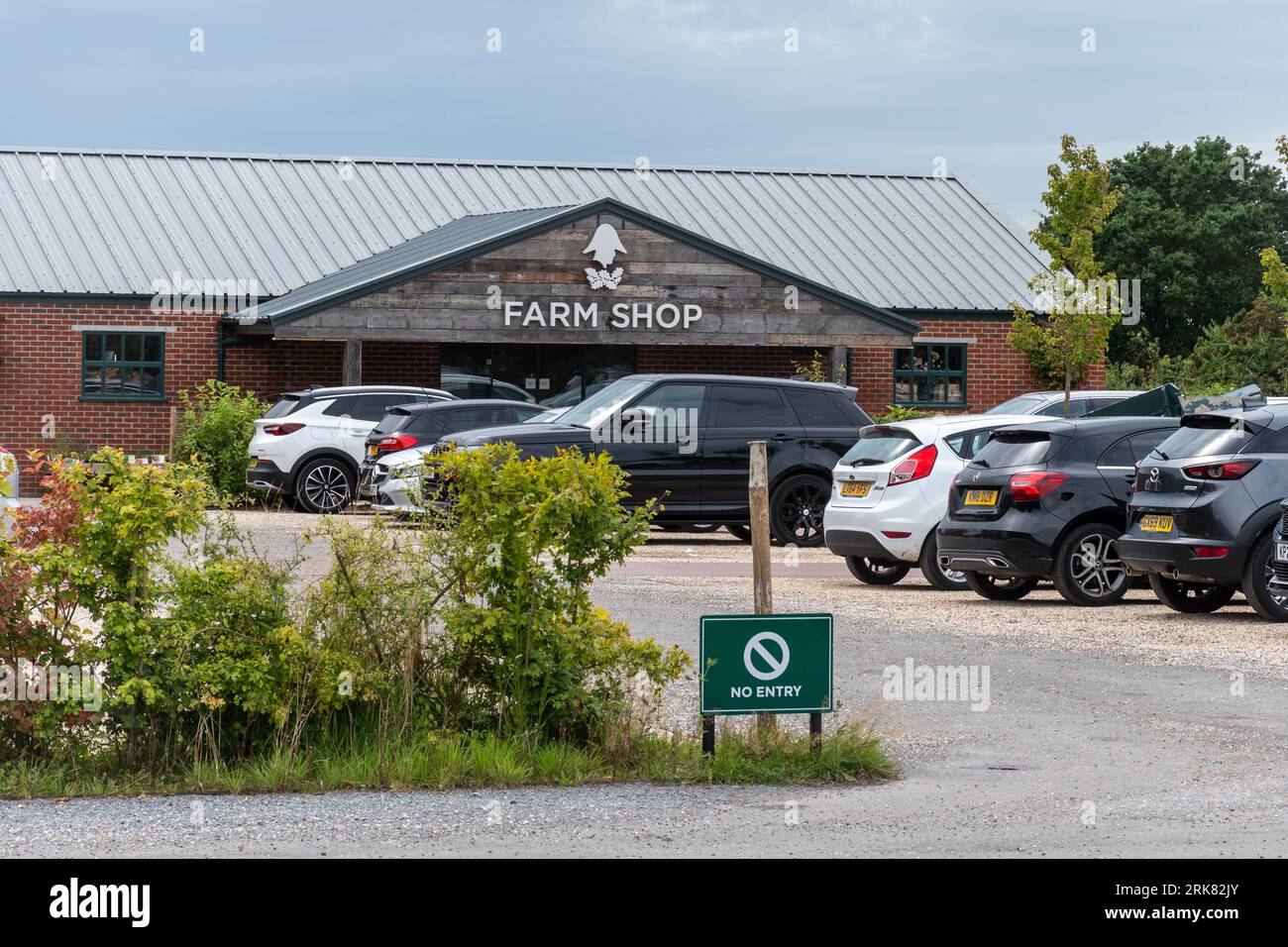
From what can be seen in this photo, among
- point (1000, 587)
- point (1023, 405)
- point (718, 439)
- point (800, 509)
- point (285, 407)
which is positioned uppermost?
point (1023, 405)

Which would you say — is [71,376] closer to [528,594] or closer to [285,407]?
[285,407]

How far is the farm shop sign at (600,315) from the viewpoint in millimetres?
28656

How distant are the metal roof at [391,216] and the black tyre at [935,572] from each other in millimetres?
15589

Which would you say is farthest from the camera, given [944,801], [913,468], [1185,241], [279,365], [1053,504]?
[1185,241]

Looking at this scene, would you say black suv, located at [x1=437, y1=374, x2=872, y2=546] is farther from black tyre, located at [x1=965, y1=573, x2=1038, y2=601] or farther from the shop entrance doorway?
the shop entrance doorway

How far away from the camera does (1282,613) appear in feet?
44.8

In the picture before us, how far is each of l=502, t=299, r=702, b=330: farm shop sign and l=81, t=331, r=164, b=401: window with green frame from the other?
21.1 feet

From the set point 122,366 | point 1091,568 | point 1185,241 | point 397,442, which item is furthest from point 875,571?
point 1185,241

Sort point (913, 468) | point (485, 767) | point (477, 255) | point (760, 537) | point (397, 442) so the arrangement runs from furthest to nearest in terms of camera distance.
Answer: point (477, 255) → point (397, 442) → point (913, 468) → point (760, 537) → point (485, 767)

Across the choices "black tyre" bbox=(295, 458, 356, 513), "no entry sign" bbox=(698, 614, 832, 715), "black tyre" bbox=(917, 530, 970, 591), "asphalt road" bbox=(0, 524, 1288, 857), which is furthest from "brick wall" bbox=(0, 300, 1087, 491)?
"no entry sign" bbox=(698, 614, 832, 715)

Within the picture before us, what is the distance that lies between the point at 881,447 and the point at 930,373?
1792cm

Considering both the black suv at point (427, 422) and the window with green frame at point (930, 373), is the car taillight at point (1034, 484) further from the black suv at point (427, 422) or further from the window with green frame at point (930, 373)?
the window with green frame at point (930, 373)

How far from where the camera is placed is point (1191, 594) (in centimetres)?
1455

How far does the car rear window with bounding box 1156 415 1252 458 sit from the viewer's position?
1380 centimetres
